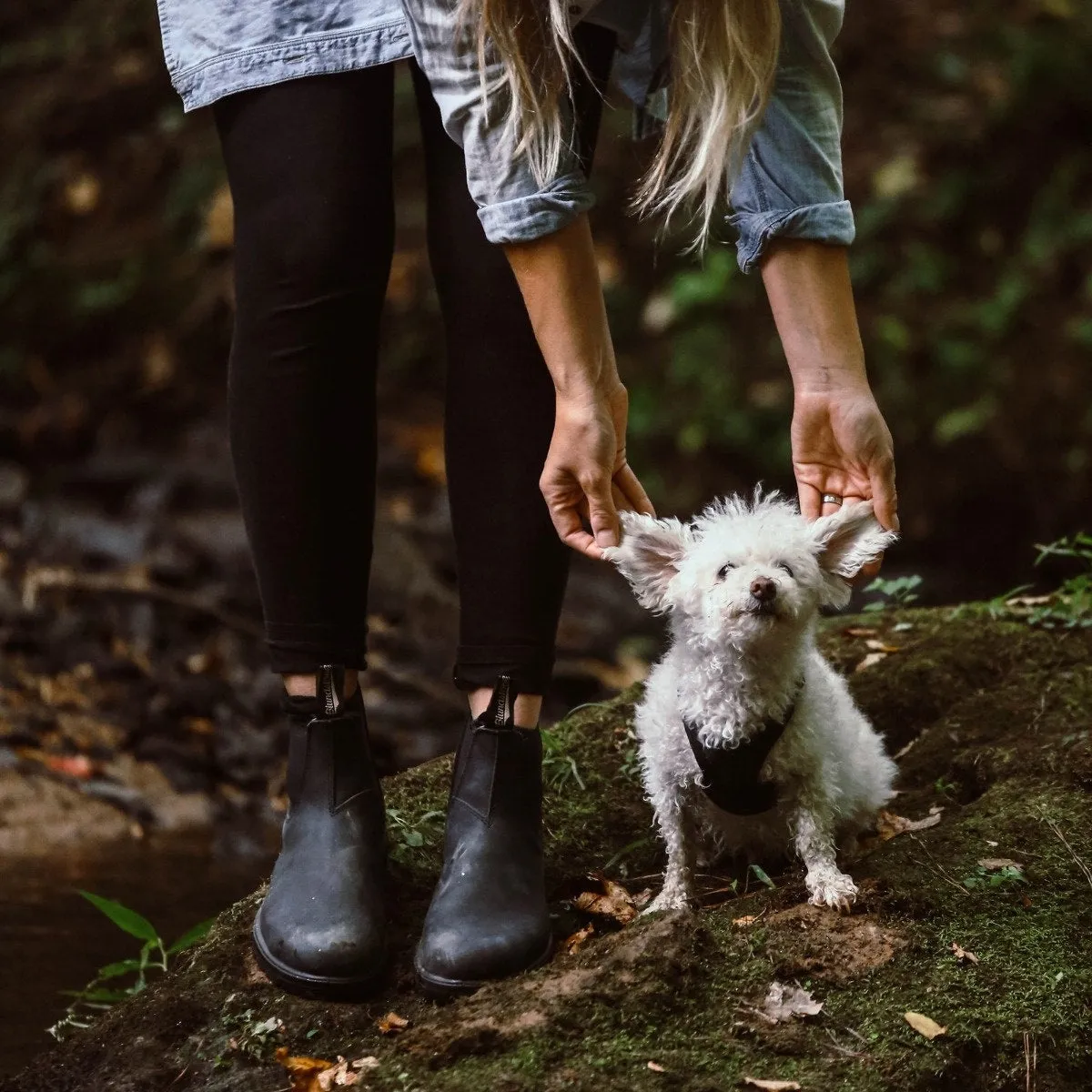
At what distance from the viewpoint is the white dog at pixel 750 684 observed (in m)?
2.12

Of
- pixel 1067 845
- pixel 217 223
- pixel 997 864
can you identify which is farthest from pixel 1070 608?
pixel 217 223

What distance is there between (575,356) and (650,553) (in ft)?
1.34

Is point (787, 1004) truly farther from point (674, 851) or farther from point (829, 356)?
point (829, 356)

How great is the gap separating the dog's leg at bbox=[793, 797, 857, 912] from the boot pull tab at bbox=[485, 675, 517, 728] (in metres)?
0.56

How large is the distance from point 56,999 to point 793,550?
6.08 ft

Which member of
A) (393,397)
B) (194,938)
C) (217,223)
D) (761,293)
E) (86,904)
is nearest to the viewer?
(194,938)

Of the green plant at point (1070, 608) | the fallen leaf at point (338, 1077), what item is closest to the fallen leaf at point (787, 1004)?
the fallen leaf at point (338, 1077)

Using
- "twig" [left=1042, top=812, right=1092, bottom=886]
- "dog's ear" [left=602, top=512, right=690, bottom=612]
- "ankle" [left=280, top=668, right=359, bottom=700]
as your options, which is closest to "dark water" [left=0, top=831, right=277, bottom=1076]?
"ankle" [left=280, top=668, right=359, bottom=700]

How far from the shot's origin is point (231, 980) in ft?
7.16

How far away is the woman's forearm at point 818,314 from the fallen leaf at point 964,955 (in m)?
0.98

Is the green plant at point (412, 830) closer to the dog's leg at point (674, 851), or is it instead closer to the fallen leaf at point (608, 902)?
the fallen leaf at point (608, 902)

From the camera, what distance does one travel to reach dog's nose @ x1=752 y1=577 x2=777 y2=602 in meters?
2.03

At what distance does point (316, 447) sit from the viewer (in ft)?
7.16

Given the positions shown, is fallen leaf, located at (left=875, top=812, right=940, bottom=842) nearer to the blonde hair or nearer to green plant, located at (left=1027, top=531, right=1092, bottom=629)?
green plant, located at (left=1027, top=531, right=1092, bottom=629)
